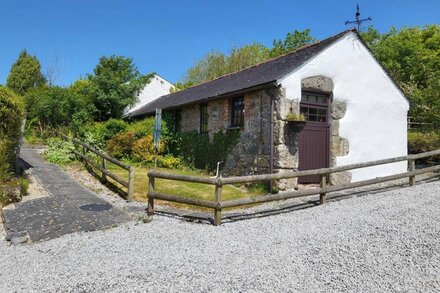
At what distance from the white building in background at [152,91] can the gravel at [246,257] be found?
63.7ft

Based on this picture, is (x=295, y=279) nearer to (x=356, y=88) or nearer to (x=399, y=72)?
(x=356, y=88)

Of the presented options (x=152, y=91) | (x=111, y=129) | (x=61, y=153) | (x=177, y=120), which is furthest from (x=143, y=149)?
(x=152, y=91)

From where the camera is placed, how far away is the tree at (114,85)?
23781 mm

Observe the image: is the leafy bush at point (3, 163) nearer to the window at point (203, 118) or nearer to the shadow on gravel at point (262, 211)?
the shadow on gravel at point (262, 211)

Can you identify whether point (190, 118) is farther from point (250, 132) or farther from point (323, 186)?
point (323, 186)

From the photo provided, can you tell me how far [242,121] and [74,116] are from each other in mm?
14697

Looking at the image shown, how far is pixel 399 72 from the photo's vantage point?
29484 millimetres

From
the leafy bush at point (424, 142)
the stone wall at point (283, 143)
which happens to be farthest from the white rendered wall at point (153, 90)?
the leafy bush at point (424, 142)

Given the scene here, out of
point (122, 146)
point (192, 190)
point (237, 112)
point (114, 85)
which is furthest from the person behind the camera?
point (114, 85)

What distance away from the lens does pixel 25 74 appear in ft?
125

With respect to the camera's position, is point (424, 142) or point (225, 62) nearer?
point (424, 142)

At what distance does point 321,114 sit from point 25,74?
37.3 metres

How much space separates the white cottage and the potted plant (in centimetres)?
14

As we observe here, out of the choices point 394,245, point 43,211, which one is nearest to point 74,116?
point 43,211
